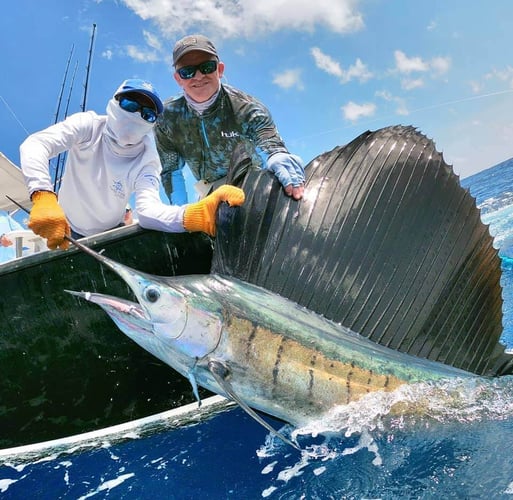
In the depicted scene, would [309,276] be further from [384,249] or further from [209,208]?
[209,208]

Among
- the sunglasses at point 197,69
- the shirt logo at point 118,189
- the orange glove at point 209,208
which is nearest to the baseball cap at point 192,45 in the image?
the sunglasses at point 197,69

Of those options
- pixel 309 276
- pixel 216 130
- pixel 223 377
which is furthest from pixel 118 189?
pixel 223 377

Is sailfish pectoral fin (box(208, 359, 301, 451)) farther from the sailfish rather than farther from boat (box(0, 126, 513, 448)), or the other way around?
boat (box(0, 126, 513, 448))

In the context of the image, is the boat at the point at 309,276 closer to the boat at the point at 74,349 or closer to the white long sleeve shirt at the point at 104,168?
the boat at the point at 74,349

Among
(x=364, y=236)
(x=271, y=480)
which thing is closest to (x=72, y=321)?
(x=271, y=480)

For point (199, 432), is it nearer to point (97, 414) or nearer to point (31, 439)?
point (97, 414)

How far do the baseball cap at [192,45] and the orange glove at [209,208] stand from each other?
122 centimetres

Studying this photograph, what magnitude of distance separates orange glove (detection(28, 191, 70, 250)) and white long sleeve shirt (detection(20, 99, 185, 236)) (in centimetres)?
43

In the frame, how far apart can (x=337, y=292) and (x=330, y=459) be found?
0.70m

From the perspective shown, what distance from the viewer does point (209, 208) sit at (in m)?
2.04

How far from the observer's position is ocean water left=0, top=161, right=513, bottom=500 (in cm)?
159

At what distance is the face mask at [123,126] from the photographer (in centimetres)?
230

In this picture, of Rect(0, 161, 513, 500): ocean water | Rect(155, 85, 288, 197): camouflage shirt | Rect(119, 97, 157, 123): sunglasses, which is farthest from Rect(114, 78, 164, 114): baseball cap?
Rect(0, 161, 513, 500): ocean water

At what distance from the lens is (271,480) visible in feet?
5.56
